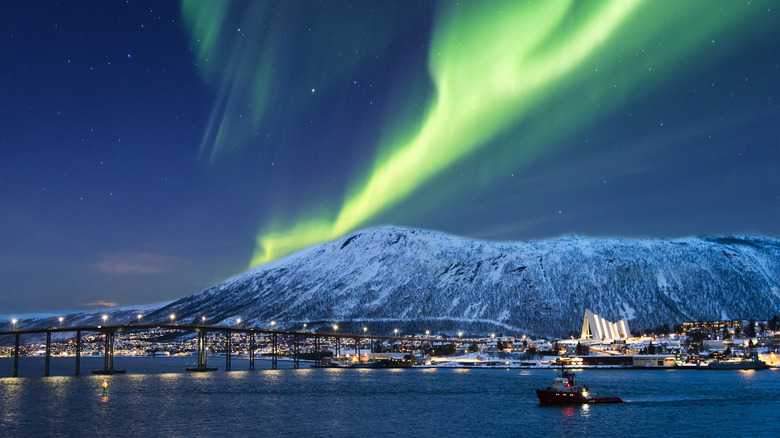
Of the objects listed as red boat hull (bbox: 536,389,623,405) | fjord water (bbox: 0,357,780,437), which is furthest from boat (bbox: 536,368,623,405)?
fjord water (bbox: 0,357,780,437)

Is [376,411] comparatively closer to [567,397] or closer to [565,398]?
[565,398]

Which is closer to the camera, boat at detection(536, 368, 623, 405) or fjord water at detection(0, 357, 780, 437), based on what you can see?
fjord water at detection(0, 357, 780, 437)

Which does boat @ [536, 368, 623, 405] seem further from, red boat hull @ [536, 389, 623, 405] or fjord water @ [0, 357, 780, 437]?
fjord water @ [0, 357, 780, 437]

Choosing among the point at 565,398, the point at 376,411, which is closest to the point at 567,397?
the point at 565,398

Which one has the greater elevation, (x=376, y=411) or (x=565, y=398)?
(x=376, y=411)

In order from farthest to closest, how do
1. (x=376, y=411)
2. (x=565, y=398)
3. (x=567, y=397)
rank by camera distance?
(x=567, y=397), (x=565, y=398), (x=376, y=411)

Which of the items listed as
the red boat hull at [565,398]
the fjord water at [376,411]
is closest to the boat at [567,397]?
the red boat hull at [565,398]

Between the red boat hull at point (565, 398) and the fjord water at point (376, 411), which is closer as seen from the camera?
the fjord water at point (376, 411)

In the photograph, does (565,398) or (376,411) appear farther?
(565,398)

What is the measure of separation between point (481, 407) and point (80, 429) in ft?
161

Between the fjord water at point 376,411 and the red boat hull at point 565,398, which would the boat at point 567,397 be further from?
the fjord water at point 376,411

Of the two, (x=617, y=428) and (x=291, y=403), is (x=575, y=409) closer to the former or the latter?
(x=617, y=428)

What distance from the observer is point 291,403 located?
103312 mm

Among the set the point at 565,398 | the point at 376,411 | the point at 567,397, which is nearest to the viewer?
the point at 376,411
